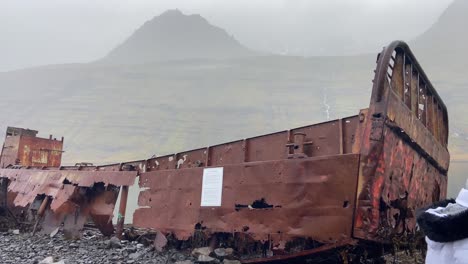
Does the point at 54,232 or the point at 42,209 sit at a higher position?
the point at 42,209

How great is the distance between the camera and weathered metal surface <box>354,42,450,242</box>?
452cm

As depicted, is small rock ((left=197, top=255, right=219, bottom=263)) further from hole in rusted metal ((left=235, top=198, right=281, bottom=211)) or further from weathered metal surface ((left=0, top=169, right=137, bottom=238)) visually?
weathered metal surface ((left=0, top=169, right=137, bottom=238))

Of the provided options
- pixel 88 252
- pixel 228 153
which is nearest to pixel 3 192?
pixel 88 252

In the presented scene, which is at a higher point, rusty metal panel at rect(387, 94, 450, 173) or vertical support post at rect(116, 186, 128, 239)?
rusty metal panel at rect(387, 94, 450, 173)

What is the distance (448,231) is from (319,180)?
3177 mm

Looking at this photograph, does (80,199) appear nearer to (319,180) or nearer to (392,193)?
(319,180)

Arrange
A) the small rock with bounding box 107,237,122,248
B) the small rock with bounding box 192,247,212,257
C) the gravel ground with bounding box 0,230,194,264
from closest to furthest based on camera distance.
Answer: the small rock with bounding box 192,247,212,257, the gravel ground with bounding box 0,230,194,264, the small rock with bounding box 107,237,122,248

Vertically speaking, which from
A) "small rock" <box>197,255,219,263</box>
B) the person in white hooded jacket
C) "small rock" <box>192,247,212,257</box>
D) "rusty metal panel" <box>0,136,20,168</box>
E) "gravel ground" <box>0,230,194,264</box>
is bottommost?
"gravel ground" <box>0,230,194,264</box>

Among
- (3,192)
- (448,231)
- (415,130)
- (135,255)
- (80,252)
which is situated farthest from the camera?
(3,192)

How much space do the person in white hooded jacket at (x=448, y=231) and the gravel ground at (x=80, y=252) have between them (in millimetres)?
4730

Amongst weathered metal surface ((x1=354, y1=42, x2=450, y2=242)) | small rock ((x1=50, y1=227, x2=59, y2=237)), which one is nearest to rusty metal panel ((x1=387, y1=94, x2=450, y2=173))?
weathered metal surface ((x1=354, y1=42, x2=450, y2=242))

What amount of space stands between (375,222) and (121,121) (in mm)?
92614

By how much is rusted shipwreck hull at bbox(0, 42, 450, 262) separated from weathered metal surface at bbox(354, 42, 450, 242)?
1 centimetres

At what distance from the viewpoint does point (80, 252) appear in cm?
774
